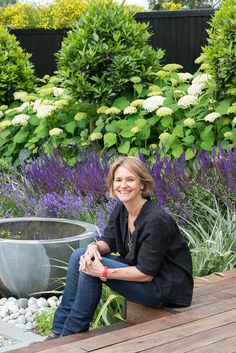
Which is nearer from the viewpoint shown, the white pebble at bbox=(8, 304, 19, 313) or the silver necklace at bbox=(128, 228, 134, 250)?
the silver necklace at bbox=(128, 228, 134, 250)

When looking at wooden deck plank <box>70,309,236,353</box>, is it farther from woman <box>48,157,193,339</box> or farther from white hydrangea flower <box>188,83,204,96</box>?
white hydrangea flower <box>188,83,204,96</box>

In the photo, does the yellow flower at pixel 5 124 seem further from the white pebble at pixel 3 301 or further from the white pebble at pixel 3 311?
the white pebble at pixel 3 311

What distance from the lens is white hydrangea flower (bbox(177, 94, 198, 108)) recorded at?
7348 millimetres

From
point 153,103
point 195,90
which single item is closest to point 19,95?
point 153,103

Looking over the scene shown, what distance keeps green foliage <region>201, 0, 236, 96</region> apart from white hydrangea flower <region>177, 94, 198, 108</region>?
0.29 m

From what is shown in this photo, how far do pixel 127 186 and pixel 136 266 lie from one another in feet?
1.43

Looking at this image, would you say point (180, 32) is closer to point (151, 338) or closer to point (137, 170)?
point (137, 170)

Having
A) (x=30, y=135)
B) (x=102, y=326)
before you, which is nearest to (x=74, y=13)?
(x=30, y=135)

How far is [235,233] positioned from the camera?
16.6 ft

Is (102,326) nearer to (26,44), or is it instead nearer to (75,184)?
(75,184)

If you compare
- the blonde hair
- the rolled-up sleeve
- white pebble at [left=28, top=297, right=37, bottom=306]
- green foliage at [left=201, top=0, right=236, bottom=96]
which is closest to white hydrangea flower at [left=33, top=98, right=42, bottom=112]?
green foliage at [left=201, top=0, right=236, bottom=96]

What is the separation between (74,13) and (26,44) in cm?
352

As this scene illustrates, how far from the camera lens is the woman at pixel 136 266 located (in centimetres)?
360

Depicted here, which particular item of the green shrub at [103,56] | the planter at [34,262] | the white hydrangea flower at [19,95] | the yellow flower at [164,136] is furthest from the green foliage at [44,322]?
the white hydrangea flower at [19,95]
